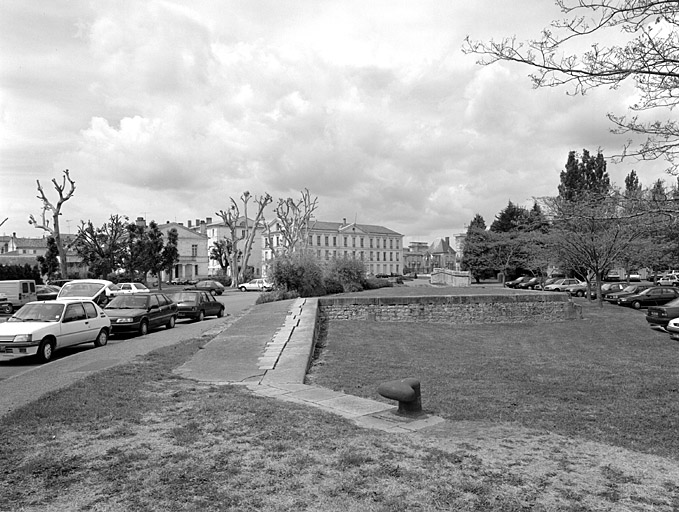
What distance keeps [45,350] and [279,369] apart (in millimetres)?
6014

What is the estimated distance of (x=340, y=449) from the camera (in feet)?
17.1

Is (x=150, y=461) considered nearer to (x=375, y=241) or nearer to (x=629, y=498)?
(x=629, y=498)

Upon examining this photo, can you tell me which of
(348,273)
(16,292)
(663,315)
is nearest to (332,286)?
(348,273)

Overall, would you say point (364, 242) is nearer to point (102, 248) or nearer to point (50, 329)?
point (102, 248)

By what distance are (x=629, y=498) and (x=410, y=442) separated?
197cm

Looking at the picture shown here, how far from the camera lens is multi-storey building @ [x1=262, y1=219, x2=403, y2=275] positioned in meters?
119

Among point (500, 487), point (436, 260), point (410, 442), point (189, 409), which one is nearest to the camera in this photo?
point (500, 487)

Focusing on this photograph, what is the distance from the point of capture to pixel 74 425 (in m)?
6.02

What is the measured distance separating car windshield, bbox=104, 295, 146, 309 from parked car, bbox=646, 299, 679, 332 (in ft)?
58.9

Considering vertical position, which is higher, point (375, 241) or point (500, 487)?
point (375, 241)

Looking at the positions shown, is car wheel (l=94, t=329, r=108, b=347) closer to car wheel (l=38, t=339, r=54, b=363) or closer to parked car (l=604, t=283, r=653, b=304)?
car wheel (l=38, t=339, r=54, b=363)

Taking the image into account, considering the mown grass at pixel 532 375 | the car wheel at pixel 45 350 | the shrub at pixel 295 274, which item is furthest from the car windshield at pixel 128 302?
the shrub at pixel 295 274

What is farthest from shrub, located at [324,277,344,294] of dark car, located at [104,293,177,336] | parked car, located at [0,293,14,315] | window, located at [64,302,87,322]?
window, located at [64,302,87,322]

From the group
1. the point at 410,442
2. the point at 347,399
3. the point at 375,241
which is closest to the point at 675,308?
the point at 347,399
